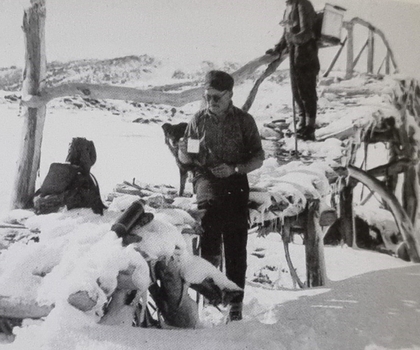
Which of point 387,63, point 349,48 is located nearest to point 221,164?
point 349,48

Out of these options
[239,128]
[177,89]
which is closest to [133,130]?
[177,89]

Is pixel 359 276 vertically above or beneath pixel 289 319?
above

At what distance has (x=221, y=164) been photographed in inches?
82.6

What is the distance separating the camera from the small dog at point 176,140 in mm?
2112

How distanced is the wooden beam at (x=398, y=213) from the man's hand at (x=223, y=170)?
2.18ft

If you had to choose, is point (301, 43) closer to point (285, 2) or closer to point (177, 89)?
point (285, 2)

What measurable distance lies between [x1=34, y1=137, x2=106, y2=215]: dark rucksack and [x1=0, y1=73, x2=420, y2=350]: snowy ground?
38mm

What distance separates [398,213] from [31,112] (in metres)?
1.72

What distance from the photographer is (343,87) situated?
7.70 ft

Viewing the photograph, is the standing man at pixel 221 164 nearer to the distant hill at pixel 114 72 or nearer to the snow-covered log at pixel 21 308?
the distant hill at pixel 114 72

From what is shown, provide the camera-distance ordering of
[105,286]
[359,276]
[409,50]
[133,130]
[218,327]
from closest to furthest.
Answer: [105,286] → [218,327] → [133,130] → [359,276] → [409,50]

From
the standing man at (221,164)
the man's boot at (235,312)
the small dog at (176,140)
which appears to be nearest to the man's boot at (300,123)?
the standing man at (221,164)

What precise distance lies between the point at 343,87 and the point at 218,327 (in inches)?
47.4

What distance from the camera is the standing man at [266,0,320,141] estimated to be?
229 cm
